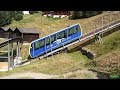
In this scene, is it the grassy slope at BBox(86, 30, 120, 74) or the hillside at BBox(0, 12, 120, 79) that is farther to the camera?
the grassy slope at BBox(86, 30, 120, 74)

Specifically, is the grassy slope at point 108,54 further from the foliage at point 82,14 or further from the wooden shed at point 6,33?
the foliage at point 82,14

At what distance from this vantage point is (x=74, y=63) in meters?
33.7

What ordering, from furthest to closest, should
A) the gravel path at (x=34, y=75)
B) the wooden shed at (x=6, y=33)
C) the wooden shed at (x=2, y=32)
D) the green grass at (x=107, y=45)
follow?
the wooden shed at (x=2, y=32)
the wooden shed at (x=6, y=33)
the green grass at (x=107, y=45)
the gravel path at (x=34, y=75)

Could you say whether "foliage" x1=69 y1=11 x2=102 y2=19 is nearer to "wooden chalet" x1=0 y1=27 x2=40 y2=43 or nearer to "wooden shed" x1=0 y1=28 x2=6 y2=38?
"wooden chalet" x1=0 y1=27 x2=40 y2=43

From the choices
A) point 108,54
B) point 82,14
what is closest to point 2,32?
point 82,14

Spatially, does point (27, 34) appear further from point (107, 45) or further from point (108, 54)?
point (108, 54)

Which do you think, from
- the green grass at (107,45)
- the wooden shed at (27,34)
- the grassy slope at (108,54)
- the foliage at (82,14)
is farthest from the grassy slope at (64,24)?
the grassy slope at (108,54)

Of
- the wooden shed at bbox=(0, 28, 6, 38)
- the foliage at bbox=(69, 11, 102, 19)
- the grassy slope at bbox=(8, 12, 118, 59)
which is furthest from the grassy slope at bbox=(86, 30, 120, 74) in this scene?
the wooden shed at bbox=(0, 28, 6, 38)

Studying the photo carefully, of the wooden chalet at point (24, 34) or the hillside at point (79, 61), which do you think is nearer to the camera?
the hillside at point (79, 61)

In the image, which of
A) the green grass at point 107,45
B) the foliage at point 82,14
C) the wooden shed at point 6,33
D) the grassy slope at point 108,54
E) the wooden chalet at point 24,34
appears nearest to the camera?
the grassy slope at point 108,54

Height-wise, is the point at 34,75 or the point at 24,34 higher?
the point at 24,34

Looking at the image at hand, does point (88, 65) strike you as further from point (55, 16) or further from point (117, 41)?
point (55, 16)
